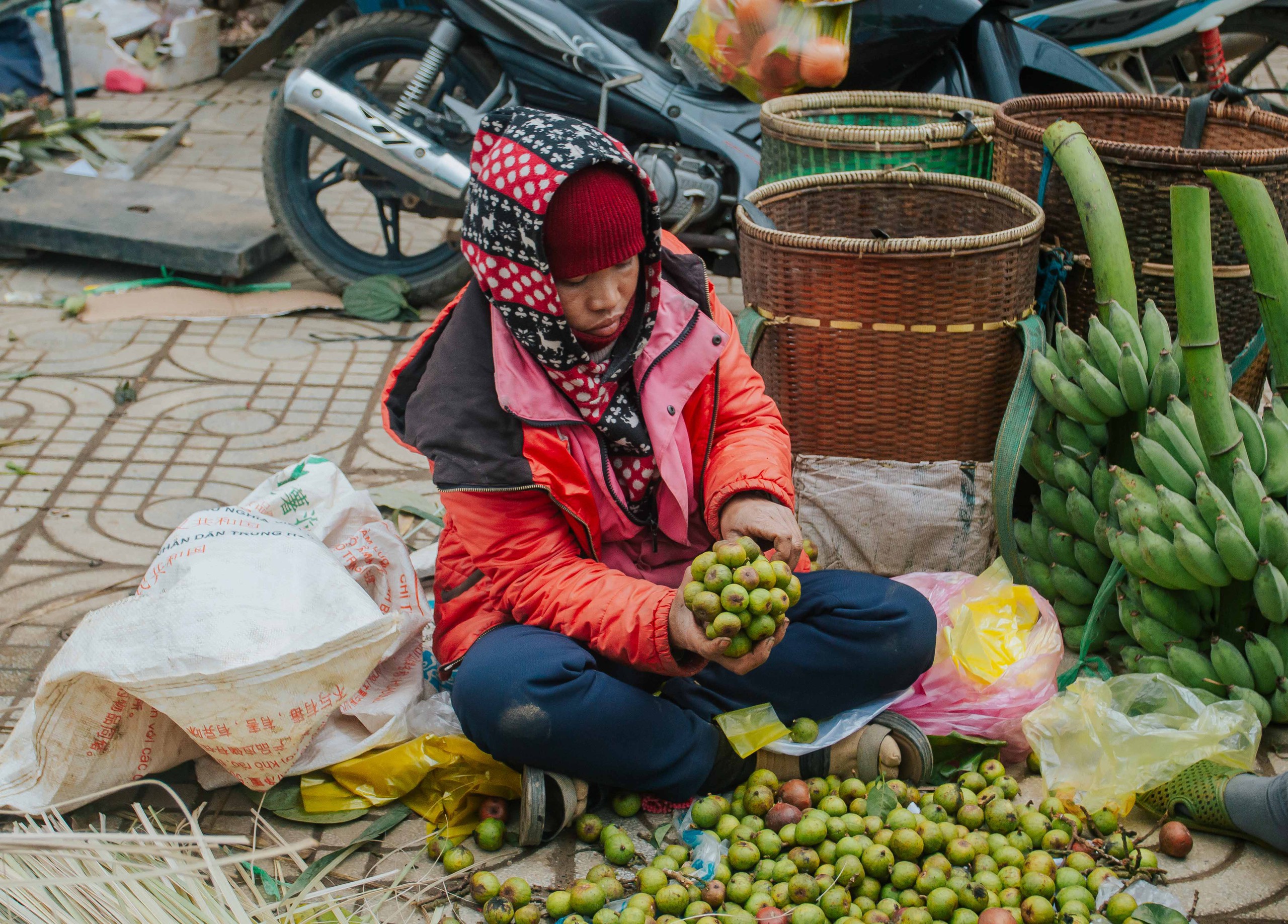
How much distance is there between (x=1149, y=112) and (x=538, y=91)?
2.21 metres

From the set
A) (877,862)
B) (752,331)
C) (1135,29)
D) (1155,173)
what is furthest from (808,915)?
(1135,29)

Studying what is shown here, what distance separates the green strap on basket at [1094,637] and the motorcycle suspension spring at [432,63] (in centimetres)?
312

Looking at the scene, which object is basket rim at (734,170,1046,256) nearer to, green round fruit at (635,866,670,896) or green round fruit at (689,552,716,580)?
green round fruit at (689,552,716,580)

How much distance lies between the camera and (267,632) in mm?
2041

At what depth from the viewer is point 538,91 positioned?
14.6 ft

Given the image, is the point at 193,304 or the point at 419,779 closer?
the point at 419,779

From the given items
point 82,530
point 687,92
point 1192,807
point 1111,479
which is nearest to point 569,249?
point 1111,479

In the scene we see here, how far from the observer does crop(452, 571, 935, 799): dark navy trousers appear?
2.04 meters

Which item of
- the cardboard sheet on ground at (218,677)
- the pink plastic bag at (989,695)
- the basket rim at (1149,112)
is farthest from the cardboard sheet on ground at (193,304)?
the pink plastic bag at (989,695)

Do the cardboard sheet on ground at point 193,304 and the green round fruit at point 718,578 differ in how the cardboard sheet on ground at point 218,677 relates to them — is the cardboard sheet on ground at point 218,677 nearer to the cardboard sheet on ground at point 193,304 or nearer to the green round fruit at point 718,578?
the green round fruit at point 718,578

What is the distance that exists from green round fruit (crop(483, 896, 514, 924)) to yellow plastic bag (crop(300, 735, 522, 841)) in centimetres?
28

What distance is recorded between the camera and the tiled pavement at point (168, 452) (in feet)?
6.99

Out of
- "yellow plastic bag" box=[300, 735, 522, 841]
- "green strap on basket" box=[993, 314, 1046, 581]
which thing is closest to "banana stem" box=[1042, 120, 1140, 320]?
"green strap on basket" box=[993, 314, 1046, 581]

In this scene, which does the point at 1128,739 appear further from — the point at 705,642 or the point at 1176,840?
the point at 705,642
